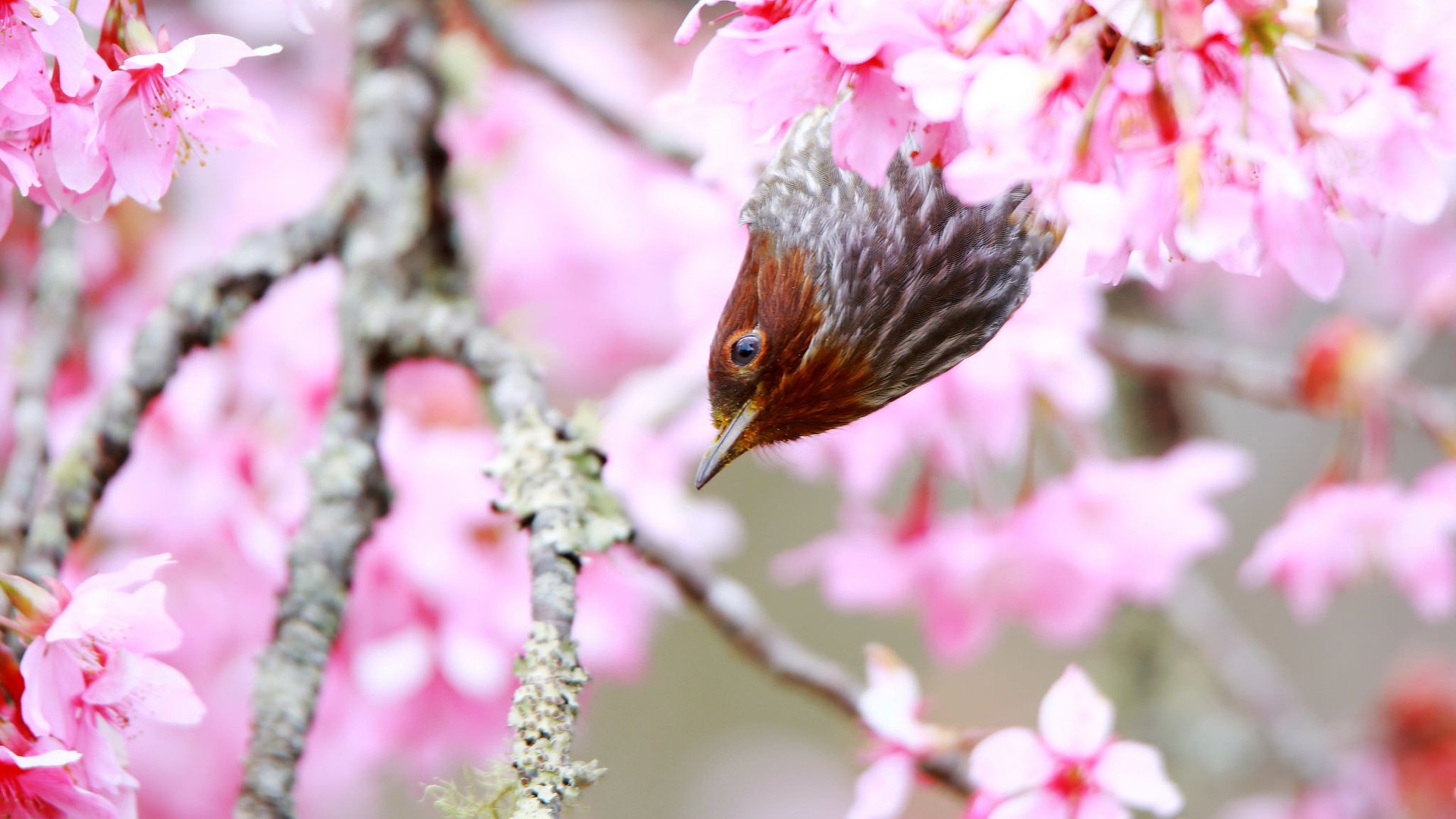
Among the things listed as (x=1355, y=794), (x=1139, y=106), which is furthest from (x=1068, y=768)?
(x=1355, y=794)

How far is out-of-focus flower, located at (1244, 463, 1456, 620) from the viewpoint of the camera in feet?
3.31

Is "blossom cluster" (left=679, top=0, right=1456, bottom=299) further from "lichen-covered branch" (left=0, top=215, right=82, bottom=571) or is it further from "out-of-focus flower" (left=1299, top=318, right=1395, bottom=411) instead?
"out-of-focus flower" (left=1299, top=318, right=1395, bottom=411)

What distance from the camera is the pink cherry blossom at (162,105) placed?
529mm

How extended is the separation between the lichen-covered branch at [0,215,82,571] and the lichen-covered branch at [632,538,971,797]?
1.15 ft

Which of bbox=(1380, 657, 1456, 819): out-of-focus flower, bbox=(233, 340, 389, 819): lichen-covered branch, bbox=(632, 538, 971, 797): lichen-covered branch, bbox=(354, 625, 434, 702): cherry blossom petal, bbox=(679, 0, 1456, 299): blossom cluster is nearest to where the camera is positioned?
bbox=(679, 0, 1456, 299): blossom cluster

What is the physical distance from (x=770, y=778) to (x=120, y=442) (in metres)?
2.54

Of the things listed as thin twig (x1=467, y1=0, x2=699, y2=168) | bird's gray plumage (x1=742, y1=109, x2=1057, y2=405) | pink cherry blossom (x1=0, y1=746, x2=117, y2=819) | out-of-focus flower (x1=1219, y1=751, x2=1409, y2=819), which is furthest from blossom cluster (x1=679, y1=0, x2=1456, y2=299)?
out-of-focus flower (x1=1219, y1=751, x2=1409, y2=819)

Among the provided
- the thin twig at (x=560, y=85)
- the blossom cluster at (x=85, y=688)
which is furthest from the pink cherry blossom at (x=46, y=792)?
the thin twig at (x=560, y=85)

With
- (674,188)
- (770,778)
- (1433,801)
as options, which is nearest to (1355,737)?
(1433,801)

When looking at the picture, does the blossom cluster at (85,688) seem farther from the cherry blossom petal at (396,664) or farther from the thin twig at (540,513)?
the cherry blossom petal at (396,664)

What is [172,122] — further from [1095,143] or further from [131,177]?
[1095,143]

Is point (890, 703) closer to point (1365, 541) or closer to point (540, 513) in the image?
point (540, 513)

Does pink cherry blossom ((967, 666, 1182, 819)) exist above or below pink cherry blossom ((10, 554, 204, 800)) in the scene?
above

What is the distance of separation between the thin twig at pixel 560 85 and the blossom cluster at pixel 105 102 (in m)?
0.52
